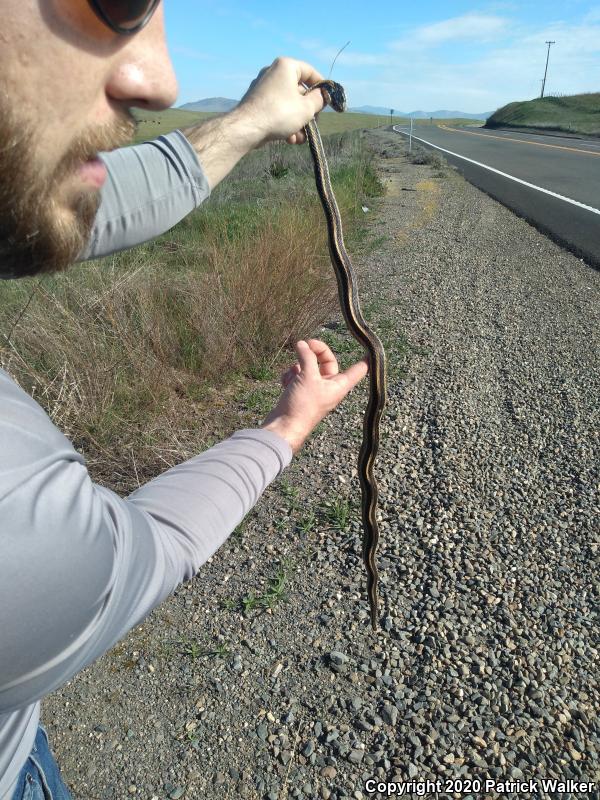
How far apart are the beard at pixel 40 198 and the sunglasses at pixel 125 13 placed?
168 mm

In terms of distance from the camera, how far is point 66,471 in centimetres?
94

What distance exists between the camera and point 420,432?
4.33 metres

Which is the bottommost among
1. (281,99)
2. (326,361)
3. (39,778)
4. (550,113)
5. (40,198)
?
(550,113)

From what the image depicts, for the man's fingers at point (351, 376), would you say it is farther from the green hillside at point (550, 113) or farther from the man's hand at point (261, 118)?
the green hillside at point (550, 113)

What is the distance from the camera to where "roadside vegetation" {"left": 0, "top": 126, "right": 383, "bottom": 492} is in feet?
12.2

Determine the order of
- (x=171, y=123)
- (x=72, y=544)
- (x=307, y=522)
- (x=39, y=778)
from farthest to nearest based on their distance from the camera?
(x=171, y=123) → (x=307, y=522) → (x=39, y=778) → (x=72, y=544)

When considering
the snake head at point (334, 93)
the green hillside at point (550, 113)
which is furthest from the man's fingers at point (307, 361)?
the green hillside at point (550, 113)

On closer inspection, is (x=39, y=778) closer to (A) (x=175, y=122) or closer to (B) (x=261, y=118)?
(B) (x=261, y=118)

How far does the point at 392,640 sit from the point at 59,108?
2.44 metres

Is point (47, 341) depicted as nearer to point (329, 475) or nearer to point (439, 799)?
point (329, 475)

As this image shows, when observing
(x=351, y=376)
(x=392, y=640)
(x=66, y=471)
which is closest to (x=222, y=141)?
(x=351, y=376)

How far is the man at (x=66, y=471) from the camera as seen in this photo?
0.86 metres

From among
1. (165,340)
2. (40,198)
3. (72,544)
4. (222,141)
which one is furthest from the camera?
(165,340)

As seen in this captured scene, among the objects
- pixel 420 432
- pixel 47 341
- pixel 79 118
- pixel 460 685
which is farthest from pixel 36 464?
pixel 420 432
